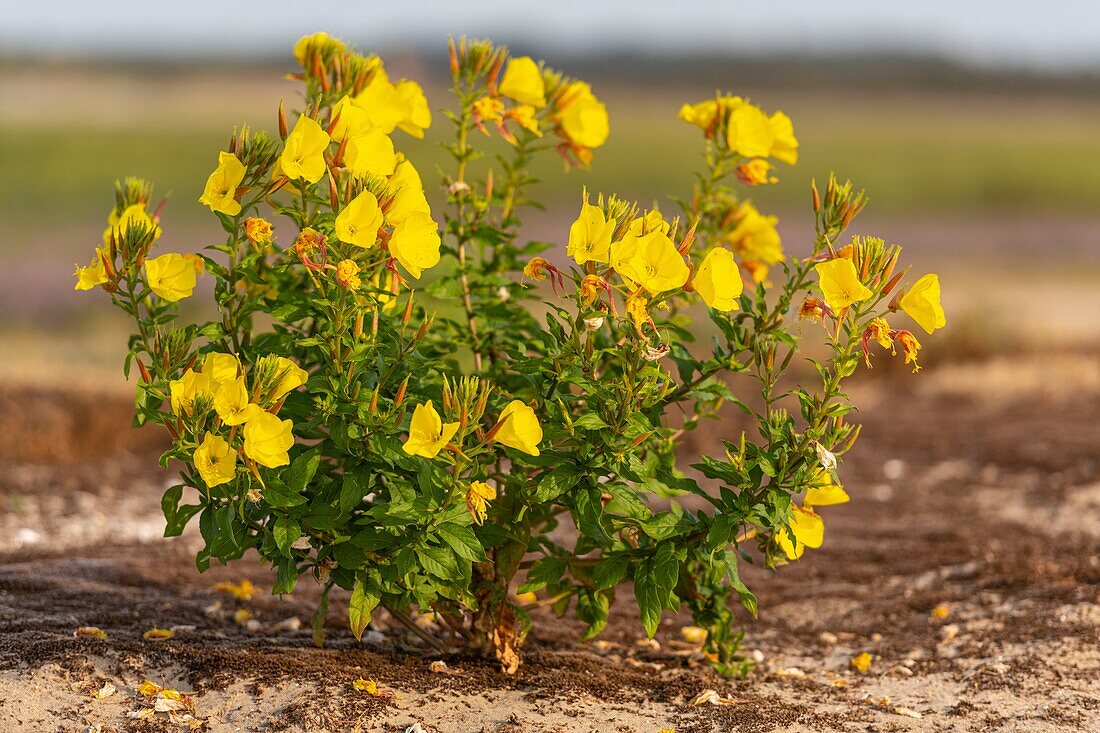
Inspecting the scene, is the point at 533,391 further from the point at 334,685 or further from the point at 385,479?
the point at 334,685

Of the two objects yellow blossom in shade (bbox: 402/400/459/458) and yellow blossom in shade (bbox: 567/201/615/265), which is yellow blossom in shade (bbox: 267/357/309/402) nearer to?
yellow blossom in shade (bbox: 402/400/459/458)

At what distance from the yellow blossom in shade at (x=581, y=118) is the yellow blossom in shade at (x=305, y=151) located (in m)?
0.83

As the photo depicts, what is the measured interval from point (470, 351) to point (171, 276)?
844mm

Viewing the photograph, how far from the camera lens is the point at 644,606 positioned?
2.69m

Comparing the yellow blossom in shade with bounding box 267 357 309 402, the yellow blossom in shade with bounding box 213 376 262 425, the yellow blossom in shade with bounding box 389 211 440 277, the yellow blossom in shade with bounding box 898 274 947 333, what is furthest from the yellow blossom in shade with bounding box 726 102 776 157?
the yellow blossom in shade with bounding box 213 376 262 425

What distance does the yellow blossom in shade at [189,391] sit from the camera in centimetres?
232

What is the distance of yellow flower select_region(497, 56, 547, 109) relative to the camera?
2912 mm

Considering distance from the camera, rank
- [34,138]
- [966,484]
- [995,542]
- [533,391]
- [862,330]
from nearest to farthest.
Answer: [862,330], [533,391], [995,542], [966,484], [34,138]

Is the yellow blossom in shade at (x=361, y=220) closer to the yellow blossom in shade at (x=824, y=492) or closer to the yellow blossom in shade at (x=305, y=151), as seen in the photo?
the yellow blossom in shade at (x=305, y=151)

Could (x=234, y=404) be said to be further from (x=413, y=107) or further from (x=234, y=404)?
(x=413, y=107)

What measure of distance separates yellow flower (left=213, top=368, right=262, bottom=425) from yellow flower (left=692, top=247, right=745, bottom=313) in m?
0.90

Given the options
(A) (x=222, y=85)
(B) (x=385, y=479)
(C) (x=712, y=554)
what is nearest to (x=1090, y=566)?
(C) (x=712, y=554)

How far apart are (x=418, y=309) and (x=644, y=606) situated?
0.89 meters

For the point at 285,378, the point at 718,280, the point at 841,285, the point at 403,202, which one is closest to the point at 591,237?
the point at 718,280
